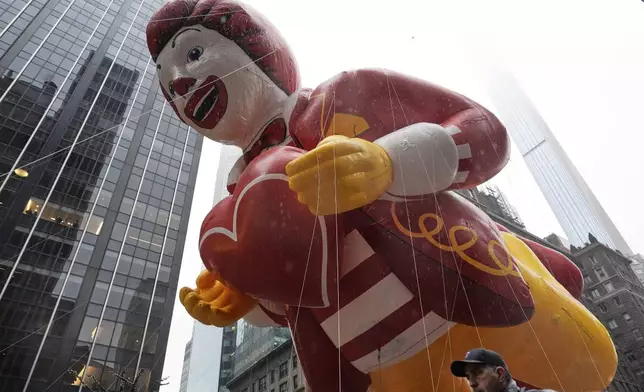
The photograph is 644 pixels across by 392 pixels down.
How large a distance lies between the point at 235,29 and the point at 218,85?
354mm

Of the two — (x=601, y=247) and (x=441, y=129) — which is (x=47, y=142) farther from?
(x=601, y=247)

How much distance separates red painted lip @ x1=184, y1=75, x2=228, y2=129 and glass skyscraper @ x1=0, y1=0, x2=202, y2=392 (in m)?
14.2

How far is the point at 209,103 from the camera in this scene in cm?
249

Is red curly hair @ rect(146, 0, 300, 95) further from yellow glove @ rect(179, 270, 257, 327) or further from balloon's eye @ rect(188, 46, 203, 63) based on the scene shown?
yellow glove @ rect(179, 270, 257, 327)

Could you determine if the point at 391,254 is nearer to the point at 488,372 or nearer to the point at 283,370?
the point at 488,372

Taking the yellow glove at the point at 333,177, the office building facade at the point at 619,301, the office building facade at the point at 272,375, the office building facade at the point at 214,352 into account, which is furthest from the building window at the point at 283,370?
the yellow glove at the point at 333,177

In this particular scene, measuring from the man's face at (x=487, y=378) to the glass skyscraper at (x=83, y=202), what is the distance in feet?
50.2

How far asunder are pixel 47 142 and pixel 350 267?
25107 millimetres

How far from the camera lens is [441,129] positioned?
192 centimetres

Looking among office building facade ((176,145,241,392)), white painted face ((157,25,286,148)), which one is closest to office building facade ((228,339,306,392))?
office building facade ((176,145,241,392))

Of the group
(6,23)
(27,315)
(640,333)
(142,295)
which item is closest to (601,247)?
(640,333)

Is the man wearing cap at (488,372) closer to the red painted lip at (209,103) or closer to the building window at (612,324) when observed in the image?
the red painted lip at (209,103)

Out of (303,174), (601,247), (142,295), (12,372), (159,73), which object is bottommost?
(303,174)

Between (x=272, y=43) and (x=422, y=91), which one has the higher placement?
(x=272, y=43)
